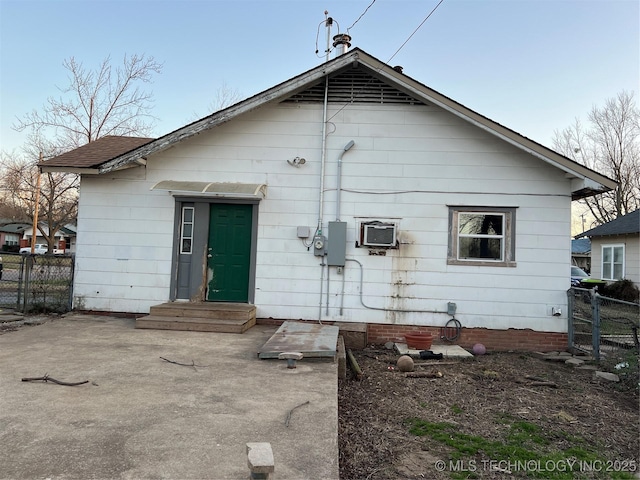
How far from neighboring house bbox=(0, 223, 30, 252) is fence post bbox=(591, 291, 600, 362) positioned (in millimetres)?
68066

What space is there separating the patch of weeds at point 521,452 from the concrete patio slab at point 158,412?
1.12m

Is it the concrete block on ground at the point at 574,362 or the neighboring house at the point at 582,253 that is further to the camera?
the neighboring house at the point at 582,253

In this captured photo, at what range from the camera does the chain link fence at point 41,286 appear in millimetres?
8273

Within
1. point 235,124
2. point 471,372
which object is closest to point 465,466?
point 471,372

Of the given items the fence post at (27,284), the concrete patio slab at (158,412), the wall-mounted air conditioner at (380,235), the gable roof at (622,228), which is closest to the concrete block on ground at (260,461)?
the concrete patio slab at (158,412)

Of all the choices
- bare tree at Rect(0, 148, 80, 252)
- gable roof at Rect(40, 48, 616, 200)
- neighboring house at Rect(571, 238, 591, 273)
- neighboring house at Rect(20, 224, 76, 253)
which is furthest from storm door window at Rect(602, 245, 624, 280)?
neighboring house at Rect(20, 224, 76, 253)

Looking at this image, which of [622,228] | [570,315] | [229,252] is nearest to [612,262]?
[622,228]

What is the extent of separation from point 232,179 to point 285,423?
578 cm

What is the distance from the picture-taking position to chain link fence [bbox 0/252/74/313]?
8273 millimetres

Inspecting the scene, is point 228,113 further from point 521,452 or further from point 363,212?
point 521,452

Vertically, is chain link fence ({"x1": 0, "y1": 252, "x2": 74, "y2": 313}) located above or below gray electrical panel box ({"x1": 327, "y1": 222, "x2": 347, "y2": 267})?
below

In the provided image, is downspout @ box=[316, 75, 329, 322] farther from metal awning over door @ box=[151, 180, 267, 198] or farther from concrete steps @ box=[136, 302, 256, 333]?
concrete steps @ box=[136, 302, 256, 333]

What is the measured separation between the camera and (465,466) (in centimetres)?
344

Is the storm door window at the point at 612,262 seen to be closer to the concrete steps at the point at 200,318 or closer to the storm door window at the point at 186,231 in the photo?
the concrete steps at the point at 200,318
